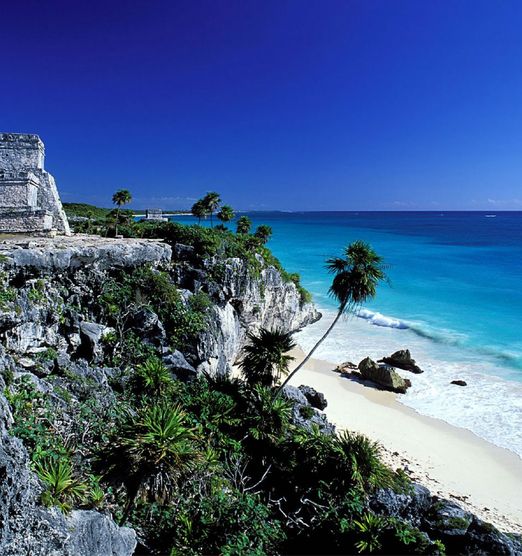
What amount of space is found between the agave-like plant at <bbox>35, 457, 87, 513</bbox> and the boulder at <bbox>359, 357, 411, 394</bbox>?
15.9 m

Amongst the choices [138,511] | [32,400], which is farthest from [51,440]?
[138,511]

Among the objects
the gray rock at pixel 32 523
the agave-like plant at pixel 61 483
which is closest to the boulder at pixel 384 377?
the agave-like plant at pixel 61 483

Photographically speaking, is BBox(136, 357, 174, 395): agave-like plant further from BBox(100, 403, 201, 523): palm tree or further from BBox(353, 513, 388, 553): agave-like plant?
BBox(353, 513, 388, 553): agave-like plant

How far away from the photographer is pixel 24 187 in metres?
16.5

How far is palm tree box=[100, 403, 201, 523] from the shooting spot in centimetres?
779

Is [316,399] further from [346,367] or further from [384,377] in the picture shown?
[346,367]

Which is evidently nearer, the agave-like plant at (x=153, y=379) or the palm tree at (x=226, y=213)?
the agave-like plant at (x=153, y=379)

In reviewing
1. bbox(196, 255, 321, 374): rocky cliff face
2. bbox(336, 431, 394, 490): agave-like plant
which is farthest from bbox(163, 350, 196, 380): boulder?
bbox(336, 431, 394, 490): agave-like plant

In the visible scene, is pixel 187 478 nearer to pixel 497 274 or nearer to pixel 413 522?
pixel 413 522

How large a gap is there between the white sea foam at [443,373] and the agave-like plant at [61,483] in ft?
50.4

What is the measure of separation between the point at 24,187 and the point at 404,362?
71.5 ft

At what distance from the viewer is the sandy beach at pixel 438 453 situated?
39.5 ft

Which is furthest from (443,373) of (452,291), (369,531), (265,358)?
(452,291)

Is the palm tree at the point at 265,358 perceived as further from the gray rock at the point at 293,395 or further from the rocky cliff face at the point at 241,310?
the rocky cliff face at the point at 241,310
